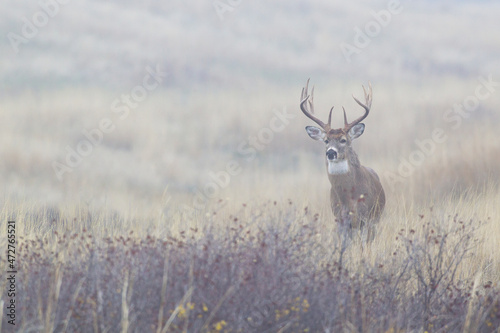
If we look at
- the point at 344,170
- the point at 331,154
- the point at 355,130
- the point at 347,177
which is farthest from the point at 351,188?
the point at 355,130

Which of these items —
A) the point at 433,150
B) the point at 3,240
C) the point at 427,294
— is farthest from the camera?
the point at 433,150

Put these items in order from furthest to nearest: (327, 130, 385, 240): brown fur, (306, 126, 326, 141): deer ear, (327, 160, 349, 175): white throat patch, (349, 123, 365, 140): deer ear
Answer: (306, 126, 326, 141): deer ear < (349, 123, 365, 140): deer ear < (327, 160, 349, 175): white throat patch < (327, 130, 385, 240): brown fur

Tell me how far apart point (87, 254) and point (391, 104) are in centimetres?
1329

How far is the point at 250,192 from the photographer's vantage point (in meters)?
12.3

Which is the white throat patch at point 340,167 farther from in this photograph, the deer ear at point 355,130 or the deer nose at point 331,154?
the deer ear at point 355,130

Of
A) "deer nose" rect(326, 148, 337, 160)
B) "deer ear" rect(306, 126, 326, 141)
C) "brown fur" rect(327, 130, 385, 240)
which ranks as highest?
"deer ear" rect(306, 126, 326, 141)

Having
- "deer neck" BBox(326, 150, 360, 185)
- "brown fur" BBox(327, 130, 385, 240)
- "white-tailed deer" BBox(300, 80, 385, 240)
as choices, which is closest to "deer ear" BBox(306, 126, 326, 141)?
"white-tailed deer" BBox(300, 80, 385, 240)

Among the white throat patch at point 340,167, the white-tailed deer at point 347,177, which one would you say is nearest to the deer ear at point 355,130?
the white-tailed deer at point 347,177

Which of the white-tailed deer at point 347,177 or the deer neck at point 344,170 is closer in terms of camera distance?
the white-tailed deer at point 347,177

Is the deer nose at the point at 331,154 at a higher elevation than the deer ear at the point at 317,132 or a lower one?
lower

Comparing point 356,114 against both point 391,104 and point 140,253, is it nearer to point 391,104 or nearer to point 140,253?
point 391,104

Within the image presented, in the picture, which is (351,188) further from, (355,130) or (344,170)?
(355,130)

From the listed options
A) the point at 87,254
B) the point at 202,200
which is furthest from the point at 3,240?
the point at 202,200

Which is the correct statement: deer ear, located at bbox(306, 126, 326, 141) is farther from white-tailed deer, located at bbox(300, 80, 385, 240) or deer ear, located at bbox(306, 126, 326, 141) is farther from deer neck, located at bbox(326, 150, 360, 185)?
deer neck, located at bbox(326, 150, 360, 185)
